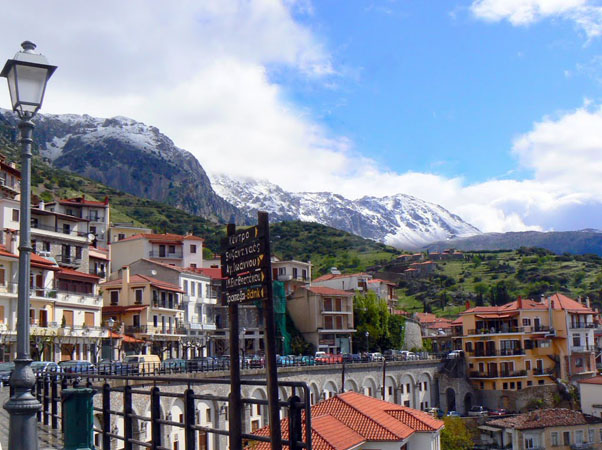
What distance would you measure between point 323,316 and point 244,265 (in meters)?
68.7

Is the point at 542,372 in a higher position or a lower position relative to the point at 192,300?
lower

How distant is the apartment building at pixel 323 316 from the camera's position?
77438 mm

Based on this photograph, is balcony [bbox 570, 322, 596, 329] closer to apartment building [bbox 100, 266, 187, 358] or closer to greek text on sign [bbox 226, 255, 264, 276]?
apartment building [bbox 100, 266, 187, 358]

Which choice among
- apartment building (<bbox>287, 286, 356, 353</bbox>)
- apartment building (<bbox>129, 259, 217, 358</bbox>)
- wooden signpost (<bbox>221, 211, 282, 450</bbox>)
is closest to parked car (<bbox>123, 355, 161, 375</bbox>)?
apartment building (<bbox>129, 259, 217, 358</bbox>)

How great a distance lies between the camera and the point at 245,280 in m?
10.0

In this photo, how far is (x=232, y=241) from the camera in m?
10.5

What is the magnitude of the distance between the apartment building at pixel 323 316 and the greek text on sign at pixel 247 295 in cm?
6740

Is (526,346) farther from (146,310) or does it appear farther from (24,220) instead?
(24,220)

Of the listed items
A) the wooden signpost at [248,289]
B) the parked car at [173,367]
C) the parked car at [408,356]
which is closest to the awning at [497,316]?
the parked car at [408,356]

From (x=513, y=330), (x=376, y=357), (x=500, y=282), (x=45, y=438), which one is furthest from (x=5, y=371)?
(x=500, y=282)

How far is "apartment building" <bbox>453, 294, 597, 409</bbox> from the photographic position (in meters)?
78.3

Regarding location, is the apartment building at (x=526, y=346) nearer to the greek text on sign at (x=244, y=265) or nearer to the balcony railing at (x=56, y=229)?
the balcony railing at (x=56, y=229)

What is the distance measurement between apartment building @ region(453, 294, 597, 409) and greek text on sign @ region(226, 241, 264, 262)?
72.5m

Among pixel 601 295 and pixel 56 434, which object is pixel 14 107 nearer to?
pixel 56 434
